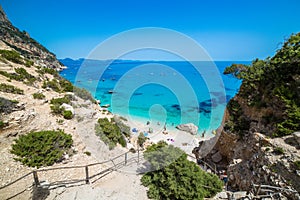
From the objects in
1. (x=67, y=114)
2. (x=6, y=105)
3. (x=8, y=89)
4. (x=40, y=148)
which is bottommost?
(x=40, y=148)

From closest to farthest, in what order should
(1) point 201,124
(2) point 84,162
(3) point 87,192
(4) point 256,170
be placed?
(3) point 87,192 < (4) point 256,170 < (2) point 84,162 < (1) point 201,124

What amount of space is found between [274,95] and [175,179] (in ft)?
21.9

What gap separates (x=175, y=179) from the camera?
6023 mm

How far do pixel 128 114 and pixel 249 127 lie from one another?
2156 cm

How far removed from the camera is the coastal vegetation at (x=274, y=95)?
22.2ft

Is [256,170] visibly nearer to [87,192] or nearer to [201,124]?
[87,192]

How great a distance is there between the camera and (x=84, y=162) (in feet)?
24.5

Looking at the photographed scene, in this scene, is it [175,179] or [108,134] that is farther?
[108,134]

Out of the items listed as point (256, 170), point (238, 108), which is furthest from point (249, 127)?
point (256, 170)

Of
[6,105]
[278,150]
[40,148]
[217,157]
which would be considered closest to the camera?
[278,150]

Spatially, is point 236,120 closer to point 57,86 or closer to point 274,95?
point 274,95

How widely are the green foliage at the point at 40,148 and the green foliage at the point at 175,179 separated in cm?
430

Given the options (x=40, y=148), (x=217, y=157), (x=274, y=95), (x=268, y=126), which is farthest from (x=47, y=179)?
(x=274, y=95)

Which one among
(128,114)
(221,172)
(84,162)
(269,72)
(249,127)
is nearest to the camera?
(84,162)
